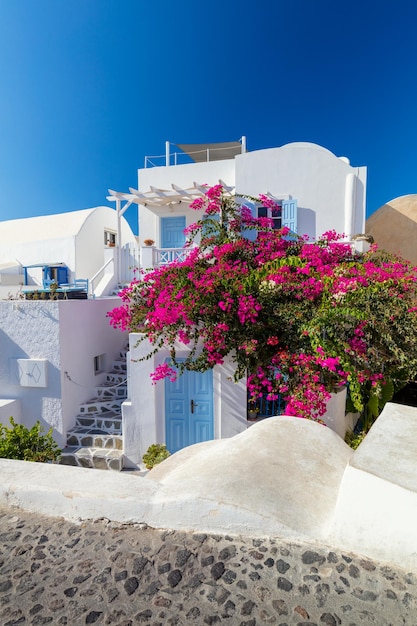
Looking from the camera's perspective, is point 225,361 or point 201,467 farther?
point 225,361

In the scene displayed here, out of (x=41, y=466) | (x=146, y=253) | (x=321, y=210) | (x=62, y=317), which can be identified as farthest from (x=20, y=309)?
(x=321, y=210)

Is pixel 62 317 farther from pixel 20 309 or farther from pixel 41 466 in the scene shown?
pixel 41 466

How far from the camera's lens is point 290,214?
12219 millimetres

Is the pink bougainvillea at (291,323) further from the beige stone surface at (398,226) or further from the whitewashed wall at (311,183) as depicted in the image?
the beige stone surface at (398,226)

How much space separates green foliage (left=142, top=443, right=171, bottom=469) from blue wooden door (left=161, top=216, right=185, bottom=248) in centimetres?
880

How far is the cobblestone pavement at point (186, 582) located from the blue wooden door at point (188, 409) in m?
4.85

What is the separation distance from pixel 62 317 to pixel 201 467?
6889mm

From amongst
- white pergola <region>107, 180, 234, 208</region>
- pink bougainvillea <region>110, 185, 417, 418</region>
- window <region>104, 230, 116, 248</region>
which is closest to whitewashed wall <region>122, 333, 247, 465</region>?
pink bougainvillea <region>110, 185, 417, 418</region>

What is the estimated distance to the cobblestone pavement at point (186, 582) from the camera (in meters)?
1.61

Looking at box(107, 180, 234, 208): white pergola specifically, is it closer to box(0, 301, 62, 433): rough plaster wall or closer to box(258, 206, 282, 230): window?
box(258, 206, 282, 230): window

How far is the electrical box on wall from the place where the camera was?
27.3 feet

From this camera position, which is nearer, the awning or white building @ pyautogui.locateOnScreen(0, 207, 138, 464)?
white building @ pyautogui.locateOnScreen(0, 207, 138, 464)

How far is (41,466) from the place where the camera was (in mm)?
2707

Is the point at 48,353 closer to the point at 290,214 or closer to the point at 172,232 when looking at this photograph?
the point at 172,232
